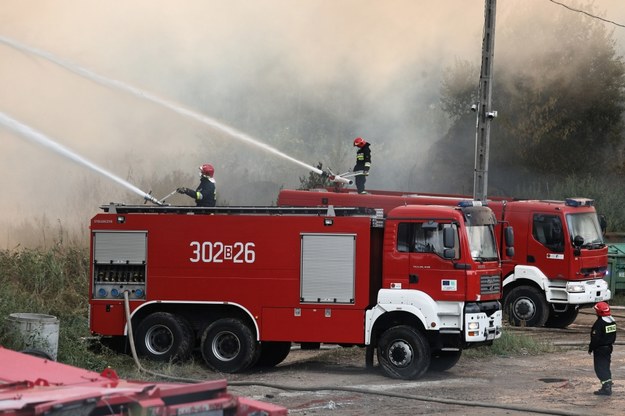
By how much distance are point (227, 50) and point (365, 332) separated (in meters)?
29.6

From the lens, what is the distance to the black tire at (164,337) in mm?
17391

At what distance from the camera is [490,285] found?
671 inches

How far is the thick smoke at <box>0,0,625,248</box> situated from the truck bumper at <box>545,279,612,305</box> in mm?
11504

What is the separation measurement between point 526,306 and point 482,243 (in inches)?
277

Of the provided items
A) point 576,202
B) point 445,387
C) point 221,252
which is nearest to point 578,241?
point 576,202

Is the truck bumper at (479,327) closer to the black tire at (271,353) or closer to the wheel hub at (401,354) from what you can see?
the wheel hub at (401,354)

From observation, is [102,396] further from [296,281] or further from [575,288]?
[575,288]

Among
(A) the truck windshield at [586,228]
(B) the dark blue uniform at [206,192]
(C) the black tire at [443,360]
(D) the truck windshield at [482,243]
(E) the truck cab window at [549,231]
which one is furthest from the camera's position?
(A) the truck windshield at [586,228]

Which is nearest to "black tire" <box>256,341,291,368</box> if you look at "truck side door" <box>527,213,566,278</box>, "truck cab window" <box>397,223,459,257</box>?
"truck cab window" <box>397,223,459,257</box>

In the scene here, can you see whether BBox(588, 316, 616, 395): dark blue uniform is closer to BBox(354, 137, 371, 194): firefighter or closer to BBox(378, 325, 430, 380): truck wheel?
BBox(378, 325, 430, 380): truck wheel

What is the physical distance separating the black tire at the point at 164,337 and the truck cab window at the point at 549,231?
9.19m

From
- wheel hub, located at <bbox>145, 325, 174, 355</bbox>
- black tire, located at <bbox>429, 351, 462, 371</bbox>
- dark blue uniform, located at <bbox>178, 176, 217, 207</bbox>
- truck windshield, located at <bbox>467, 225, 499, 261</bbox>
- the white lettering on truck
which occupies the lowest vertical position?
black tire, located at <bbox>429, 351, 462, 371</bbox>

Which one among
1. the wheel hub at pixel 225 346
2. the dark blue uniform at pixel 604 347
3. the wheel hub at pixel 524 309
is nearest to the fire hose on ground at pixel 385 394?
the wheel hub at pixel 225 346

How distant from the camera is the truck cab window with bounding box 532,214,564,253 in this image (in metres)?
23.4
